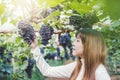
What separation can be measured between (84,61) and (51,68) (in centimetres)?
20

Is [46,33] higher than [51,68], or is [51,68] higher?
[46,33]

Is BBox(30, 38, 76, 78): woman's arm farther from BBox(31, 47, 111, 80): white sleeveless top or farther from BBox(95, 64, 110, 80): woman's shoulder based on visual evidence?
BBox(95, 64, 110, 80): woman's shoulder

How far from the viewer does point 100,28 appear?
154 cm

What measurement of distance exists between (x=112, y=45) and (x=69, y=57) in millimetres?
266

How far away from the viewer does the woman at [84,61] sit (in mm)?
1501

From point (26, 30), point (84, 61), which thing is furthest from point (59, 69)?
point (26, 30)

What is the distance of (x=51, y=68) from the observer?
156 cm

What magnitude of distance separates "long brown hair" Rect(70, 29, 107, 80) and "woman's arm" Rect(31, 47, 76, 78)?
0.31ft

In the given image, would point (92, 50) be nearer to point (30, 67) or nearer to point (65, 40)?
point (65, 40)

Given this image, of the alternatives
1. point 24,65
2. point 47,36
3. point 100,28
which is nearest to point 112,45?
point 100,28

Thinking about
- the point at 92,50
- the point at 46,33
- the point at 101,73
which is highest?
the point at 46,33

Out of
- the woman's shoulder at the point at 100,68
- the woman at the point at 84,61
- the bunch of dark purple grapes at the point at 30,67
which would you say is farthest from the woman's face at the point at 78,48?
the bunch of dark purple grapes at the point at 30,67

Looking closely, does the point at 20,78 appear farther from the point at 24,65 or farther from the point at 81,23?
the point at 81,23

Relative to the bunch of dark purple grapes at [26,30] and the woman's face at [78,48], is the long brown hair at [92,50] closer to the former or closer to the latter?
the woman's face at [78,48]
